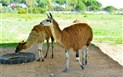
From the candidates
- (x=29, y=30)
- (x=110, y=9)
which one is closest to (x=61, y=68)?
(x=29, y=30)

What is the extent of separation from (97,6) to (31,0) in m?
10.5

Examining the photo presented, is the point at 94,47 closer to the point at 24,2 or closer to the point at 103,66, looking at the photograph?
the point at 103,66

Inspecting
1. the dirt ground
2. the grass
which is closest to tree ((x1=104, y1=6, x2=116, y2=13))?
the grass

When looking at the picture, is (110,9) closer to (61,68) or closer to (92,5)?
(92,5)

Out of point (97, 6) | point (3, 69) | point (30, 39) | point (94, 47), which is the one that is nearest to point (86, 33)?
point (30, 39)

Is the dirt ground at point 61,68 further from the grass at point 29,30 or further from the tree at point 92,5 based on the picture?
the tree at point 92,5

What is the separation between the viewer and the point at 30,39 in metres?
8.71

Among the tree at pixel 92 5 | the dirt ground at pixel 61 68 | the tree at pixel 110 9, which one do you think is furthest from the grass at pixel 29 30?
the tree at pixel 92 5

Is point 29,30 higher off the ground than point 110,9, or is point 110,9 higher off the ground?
point 29,30

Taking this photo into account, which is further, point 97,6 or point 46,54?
point 97,6

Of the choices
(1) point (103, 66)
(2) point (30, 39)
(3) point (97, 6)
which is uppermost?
(2) point (30, 39)

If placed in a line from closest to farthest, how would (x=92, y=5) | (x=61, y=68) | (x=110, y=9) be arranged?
(x=61, y=68), (x=110, y=9), (x=92, y=5)

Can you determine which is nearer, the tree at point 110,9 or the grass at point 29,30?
the grass at point 29,30

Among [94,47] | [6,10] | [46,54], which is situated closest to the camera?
[46,54]
